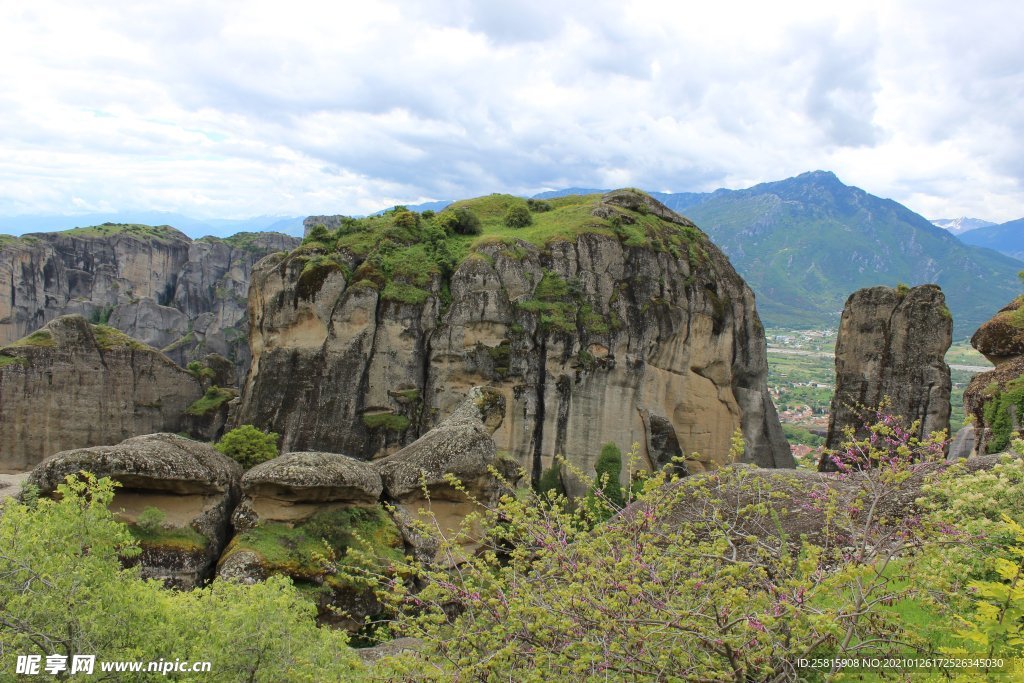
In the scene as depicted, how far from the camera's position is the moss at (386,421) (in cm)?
3956

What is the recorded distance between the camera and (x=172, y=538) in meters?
16.8

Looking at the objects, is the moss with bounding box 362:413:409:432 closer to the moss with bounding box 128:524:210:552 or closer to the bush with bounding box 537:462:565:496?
the bush with bounding box 537:462:565:496

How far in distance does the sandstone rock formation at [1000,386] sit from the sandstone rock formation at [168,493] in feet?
90.4

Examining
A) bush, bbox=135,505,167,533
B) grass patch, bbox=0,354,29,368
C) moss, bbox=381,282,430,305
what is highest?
moss, bbox=381,282,430,305

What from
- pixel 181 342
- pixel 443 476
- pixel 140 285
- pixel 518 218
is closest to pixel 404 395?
pixel 518 218

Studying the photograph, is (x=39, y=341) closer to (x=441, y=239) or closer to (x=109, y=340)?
(x=109, y=340)

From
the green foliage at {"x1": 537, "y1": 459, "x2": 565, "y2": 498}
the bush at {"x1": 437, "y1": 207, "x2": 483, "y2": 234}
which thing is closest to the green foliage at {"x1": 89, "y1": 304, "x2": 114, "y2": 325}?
the bush at {"x1": 437, "y1": 207, "x2": 483, "y2": 234}

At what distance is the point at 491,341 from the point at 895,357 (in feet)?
78.0

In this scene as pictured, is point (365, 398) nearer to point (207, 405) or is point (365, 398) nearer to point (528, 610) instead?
point (207, 405)

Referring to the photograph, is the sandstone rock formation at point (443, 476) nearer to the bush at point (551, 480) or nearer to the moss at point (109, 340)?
the bush at point (551, 480)

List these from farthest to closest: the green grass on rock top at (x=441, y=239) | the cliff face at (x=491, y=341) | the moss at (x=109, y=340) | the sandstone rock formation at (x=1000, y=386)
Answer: the moss at (x=109, y=340), the green grass on rock top at (x=441, y=239), the cliff face at (x=491, y=341), the sandstone rock formation at (x=1000, y=386)

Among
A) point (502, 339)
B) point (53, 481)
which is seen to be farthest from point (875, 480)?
point (502, 339)

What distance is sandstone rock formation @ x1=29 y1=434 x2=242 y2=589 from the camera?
53.2ft

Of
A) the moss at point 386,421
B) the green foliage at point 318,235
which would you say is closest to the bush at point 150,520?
the moss at point 386,421
